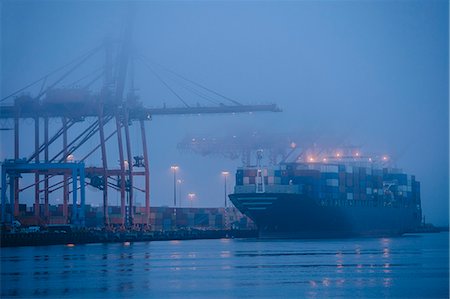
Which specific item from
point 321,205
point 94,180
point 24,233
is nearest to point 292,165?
point 321,205

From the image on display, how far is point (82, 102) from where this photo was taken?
2159 inches

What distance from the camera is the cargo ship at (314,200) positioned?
186 feet

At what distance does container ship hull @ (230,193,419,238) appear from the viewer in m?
56.3

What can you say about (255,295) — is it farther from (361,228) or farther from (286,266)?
(361,228)

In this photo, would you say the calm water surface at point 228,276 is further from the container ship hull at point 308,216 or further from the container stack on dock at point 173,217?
the container stack on dock at point 173,217

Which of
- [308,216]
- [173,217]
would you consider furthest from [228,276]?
[173,217]

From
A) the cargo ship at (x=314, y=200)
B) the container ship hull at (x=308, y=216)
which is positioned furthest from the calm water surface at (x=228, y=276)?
the cargo ship at (x=314, y=200)

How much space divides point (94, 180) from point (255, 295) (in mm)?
36936

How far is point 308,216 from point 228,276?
32.0 m

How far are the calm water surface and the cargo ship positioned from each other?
1935cm

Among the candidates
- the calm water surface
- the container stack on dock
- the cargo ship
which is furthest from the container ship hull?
the calm water surface

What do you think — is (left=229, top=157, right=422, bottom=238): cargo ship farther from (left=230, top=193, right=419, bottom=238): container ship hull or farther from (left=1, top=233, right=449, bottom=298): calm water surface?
(left=1, top=233, right=449, bottom=298): calm water surface

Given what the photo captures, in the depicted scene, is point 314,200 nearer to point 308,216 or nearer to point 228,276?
point 308,216

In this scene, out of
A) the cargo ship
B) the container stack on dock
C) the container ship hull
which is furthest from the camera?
the container stack on dock
